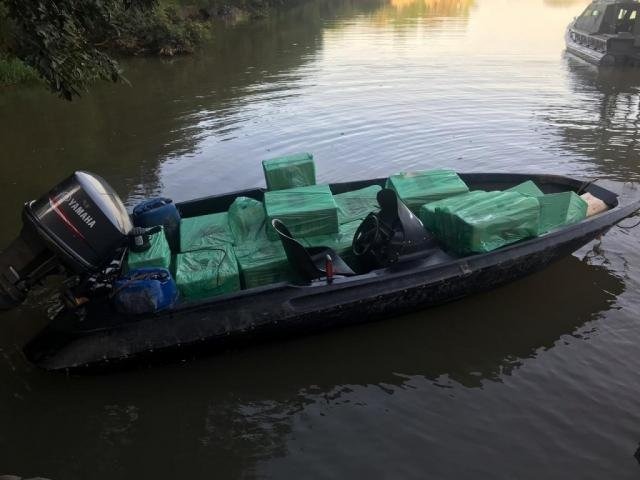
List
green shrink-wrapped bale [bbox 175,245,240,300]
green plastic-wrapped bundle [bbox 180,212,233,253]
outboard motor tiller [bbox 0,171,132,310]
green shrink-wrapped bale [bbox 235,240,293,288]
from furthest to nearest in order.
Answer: green plastic-wrapped bundle [bbox 180,212,233,253], green shrink-wrapped bale [bbox 235,240,293,288], green shrink-wrapped bale [bbox 175,245,240,300], outboard motor tiller [bbox 0,171,132,310]

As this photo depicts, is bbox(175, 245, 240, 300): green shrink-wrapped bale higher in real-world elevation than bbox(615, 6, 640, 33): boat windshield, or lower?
lower

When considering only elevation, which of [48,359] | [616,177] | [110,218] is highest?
[110,218]

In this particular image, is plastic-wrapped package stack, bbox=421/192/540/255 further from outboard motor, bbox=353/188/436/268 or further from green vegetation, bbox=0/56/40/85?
green vegetation, bbox=0/56/40/85

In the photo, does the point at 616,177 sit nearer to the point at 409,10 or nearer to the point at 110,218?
the point at 110,218

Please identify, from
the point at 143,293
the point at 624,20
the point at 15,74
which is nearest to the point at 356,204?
the point at 143,293

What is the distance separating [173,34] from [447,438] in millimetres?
22599

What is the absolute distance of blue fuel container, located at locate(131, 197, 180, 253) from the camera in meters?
5.93

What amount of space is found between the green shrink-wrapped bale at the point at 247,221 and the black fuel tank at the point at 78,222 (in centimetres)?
125

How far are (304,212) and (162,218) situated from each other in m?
1.72

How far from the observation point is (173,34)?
2286 centimetres

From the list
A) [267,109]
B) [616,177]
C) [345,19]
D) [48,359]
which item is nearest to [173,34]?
[267,109]

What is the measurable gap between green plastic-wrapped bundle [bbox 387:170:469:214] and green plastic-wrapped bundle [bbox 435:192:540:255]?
49 centimetres

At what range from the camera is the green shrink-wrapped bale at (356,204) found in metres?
6.16

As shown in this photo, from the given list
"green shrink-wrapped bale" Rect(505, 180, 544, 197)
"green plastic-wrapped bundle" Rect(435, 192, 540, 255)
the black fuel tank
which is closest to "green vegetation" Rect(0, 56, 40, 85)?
the black fuel tank
